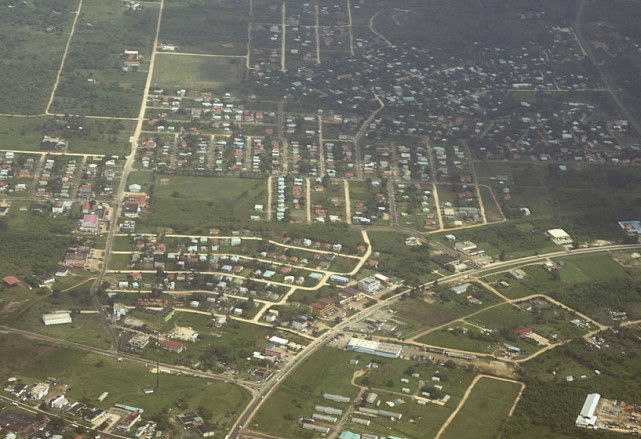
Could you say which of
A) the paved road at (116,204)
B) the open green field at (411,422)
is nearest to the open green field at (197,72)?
the paved road at (116,204)

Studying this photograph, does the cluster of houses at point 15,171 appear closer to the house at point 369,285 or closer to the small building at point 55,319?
the small building at point 55,319

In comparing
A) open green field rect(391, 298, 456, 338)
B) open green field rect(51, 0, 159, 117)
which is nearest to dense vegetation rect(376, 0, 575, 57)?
open green field rect(51, 0, 159, 117)

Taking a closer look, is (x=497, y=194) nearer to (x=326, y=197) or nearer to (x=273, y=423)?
(x=326, y=197)

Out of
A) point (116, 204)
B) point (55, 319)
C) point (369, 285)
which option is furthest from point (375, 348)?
point (116, 204)

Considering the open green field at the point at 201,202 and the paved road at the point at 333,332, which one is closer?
the paved road at the point at 333,332

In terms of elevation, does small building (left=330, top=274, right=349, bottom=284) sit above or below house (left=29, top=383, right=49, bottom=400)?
below

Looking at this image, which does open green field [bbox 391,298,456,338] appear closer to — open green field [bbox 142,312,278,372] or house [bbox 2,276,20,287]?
open green field [bbox 142,312,278,372]
